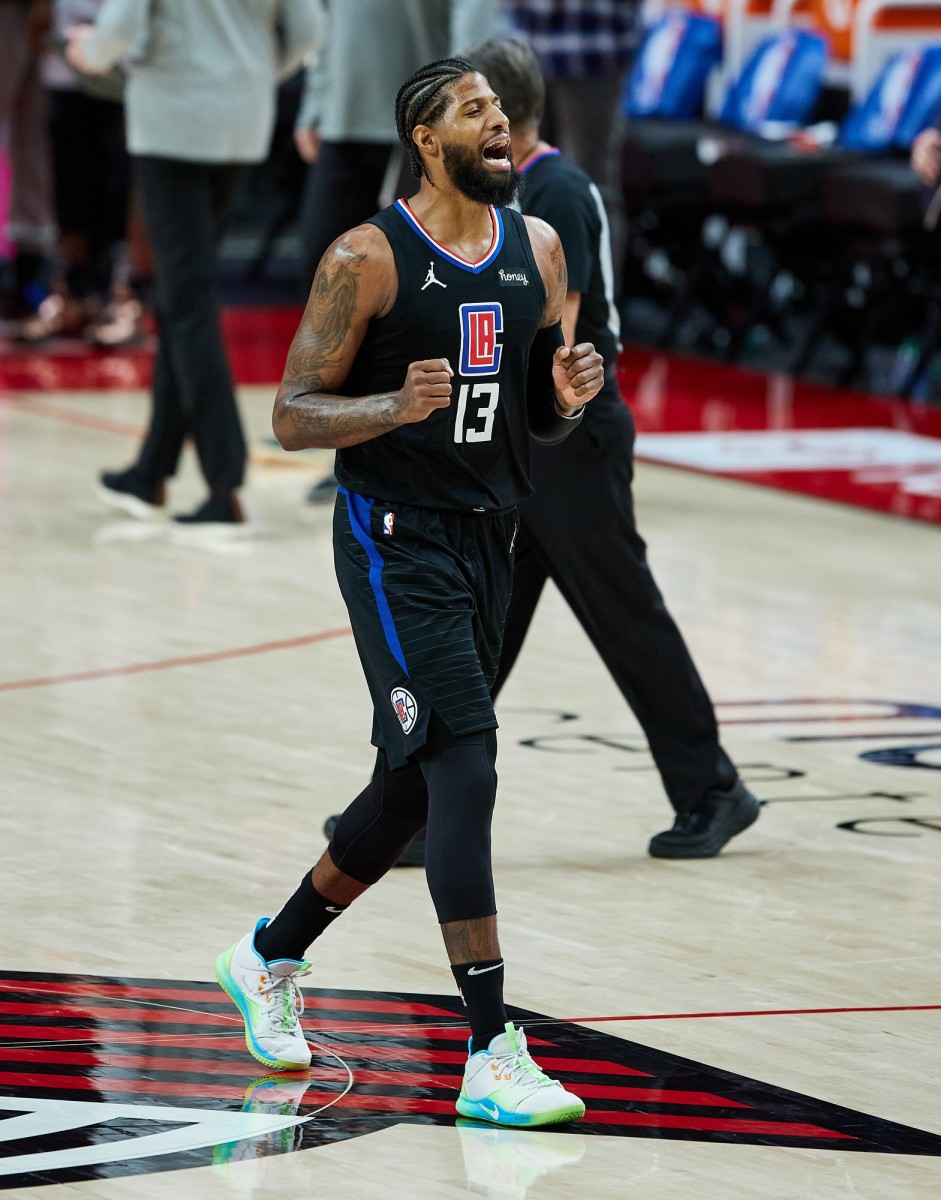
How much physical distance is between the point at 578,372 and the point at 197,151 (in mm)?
4165

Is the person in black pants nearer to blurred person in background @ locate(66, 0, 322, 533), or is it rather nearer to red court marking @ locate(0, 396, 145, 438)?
blurred person in background @ locate(66, 0, 322, 533)

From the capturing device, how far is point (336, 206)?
8102 mm

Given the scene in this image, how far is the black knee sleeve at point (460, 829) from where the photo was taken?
348 centimetres

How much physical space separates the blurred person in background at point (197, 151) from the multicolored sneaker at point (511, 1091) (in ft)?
14.9

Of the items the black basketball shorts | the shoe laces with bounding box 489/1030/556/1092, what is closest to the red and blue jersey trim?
the black basketball shorts

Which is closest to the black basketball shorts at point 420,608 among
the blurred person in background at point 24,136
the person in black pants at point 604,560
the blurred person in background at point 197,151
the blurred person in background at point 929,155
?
the person in black pants at point 604,560

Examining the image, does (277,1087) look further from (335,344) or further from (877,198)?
(877,198)

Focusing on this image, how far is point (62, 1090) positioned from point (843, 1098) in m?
1.15

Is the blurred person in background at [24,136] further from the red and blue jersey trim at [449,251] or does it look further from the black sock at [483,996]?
the black sock at [483,996]

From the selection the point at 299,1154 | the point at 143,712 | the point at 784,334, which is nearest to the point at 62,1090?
the point at 299,1154

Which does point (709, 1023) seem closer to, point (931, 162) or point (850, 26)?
point (931, 162)

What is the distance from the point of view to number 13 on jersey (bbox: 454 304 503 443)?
362 cm

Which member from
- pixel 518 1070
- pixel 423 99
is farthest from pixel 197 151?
pixel 518 1070

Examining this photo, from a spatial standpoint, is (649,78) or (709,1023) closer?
(709,1023)
